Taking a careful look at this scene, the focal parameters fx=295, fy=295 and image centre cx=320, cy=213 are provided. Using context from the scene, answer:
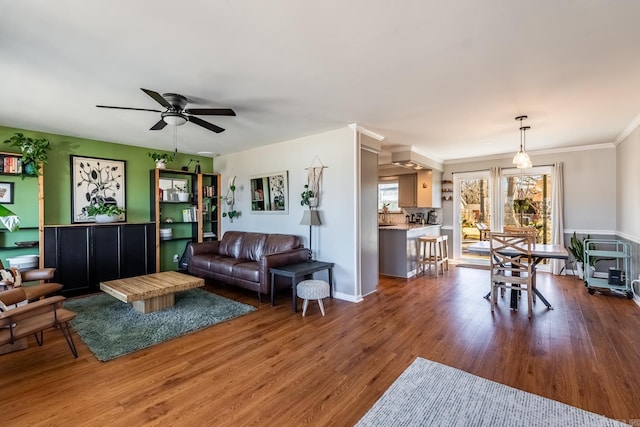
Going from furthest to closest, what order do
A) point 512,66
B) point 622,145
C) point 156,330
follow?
point 622,145, point 156,330, point 512,66

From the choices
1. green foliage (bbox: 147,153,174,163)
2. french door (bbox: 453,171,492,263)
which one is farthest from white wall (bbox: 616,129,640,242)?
green foliage (bbox: 147,153,174,163)

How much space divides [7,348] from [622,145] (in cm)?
857

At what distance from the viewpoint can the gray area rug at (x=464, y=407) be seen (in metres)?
1.82

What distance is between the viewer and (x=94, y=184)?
16.7ft

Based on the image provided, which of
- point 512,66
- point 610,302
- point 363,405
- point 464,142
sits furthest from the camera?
point 464,142

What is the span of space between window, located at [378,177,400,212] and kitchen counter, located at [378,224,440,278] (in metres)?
1.43

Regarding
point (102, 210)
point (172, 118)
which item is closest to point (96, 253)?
point (102, 210)

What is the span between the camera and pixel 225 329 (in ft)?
10.7

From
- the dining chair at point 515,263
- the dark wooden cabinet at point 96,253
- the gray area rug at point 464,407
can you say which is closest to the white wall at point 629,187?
the dining chair at point 515,263

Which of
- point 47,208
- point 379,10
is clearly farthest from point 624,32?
point 47,208

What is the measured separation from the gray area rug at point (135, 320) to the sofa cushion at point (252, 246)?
3.01 feet

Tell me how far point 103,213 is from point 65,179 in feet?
2.63

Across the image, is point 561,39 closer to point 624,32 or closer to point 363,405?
point 624,32

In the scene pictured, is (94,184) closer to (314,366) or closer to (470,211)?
(314,366)
